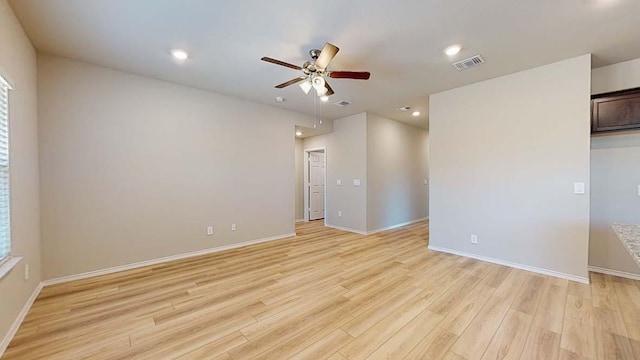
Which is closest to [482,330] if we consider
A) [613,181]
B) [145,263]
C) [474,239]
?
[474,239]

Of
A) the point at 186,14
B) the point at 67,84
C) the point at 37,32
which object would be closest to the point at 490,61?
the point at 186,14

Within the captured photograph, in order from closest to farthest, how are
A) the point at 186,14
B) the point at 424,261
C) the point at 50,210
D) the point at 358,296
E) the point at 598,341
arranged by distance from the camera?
1. the point at 598,341
2. the point at 186,14
3. the point at 358,296
4. the point at 50,210
5. the point at 424,261

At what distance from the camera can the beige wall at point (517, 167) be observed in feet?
9.91

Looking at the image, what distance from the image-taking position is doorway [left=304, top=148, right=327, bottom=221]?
7172 mm

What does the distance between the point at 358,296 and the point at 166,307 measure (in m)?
1.95

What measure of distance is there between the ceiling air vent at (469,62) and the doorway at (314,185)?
13.9 feet

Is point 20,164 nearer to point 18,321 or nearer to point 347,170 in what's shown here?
point 18,321

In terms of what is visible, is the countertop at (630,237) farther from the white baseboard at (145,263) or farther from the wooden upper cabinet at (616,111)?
the white baseboard at (145,263)

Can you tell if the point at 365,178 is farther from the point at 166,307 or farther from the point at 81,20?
the point at 81,20

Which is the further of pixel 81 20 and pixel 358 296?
pixel 358 296

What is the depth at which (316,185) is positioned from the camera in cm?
733

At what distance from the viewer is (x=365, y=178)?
5531mm

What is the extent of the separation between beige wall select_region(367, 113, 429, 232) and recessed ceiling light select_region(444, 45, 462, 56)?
107 inches

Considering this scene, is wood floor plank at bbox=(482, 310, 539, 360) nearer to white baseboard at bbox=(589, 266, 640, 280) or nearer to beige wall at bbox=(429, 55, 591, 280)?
beige wall at bbox=(429, 55, 591, 280)
